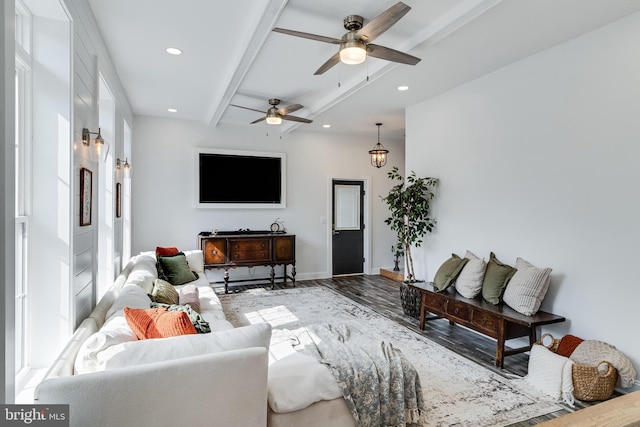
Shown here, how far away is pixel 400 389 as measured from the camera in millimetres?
2055

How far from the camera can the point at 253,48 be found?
3.15 metres

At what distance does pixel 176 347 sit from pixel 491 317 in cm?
285

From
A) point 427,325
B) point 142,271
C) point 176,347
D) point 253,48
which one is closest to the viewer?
point 176,347

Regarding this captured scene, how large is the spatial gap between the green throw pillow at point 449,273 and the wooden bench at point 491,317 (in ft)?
0.26

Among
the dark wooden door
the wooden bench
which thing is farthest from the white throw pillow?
the dark wooden door

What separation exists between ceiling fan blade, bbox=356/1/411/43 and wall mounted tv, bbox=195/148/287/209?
416cm

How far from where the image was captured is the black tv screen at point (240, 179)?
620 cm

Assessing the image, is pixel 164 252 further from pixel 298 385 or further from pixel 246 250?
pixel 298 385

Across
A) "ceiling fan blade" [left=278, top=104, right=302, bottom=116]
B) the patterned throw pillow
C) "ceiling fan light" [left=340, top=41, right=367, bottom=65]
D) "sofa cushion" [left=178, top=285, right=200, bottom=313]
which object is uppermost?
"ceiling fan blade" [left=278, top=104, right=302, bottom=116]

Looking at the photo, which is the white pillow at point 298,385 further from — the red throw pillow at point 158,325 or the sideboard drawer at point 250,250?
the sideboard drawer at point 250,250

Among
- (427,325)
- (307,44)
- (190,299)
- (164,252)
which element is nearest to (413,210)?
(427,325)

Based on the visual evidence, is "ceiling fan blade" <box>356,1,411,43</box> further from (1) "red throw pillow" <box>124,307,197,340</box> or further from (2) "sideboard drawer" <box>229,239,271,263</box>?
(2) "sideboard drawer" <box>229,239,271,263</box>

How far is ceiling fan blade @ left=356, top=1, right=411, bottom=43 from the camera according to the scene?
219cm

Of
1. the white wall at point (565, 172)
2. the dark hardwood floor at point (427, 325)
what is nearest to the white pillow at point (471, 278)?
the white wall at point (565, 172)
